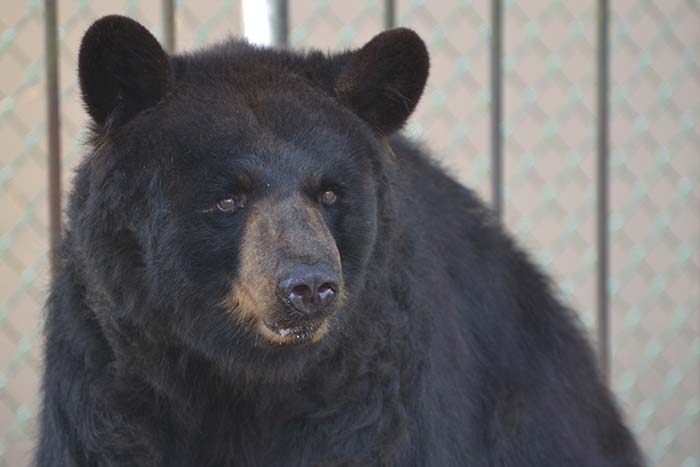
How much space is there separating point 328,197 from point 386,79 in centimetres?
33

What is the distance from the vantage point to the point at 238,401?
286cm

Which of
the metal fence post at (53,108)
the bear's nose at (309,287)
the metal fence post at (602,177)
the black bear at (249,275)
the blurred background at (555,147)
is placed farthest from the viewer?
the blurred background at (555,147)

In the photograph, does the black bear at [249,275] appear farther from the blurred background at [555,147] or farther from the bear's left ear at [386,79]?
the blurred background at [555,147]

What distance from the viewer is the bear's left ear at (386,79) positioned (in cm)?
289

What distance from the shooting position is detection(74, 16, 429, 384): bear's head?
263 centimetres

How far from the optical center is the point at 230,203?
2676 millimetres

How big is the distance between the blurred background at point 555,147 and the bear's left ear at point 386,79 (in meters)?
2.03

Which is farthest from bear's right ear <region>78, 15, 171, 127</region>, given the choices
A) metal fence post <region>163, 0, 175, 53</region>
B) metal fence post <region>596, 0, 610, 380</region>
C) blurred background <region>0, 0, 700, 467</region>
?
blurred background <region>0, 0, 700, 467</region>

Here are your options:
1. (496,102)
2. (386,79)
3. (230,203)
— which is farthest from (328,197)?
(496,102)

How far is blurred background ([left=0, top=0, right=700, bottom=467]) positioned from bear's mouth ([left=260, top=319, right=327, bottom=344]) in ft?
7.41

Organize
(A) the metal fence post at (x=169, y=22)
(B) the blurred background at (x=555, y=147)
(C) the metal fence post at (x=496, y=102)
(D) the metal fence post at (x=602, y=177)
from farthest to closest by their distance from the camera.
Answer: (B) the blurred background at (x=555, y=147), (D) the metal fence post at (x=602, y=177), (C) the metal fence post at (x=496, y=102), (A) the metal fence post at (x=169, y=22)

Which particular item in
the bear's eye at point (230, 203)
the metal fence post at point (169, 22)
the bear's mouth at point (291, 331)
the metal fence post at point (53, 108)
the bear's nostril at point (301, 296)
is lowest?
the bear's mouth at point (291, 331)

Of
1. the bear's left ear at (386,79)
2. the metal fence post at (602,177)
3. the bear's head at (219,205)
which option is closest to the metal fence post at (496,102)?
the metal fence post at (602,177)

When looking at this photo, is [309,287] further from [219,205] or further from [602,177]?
[602,177]
